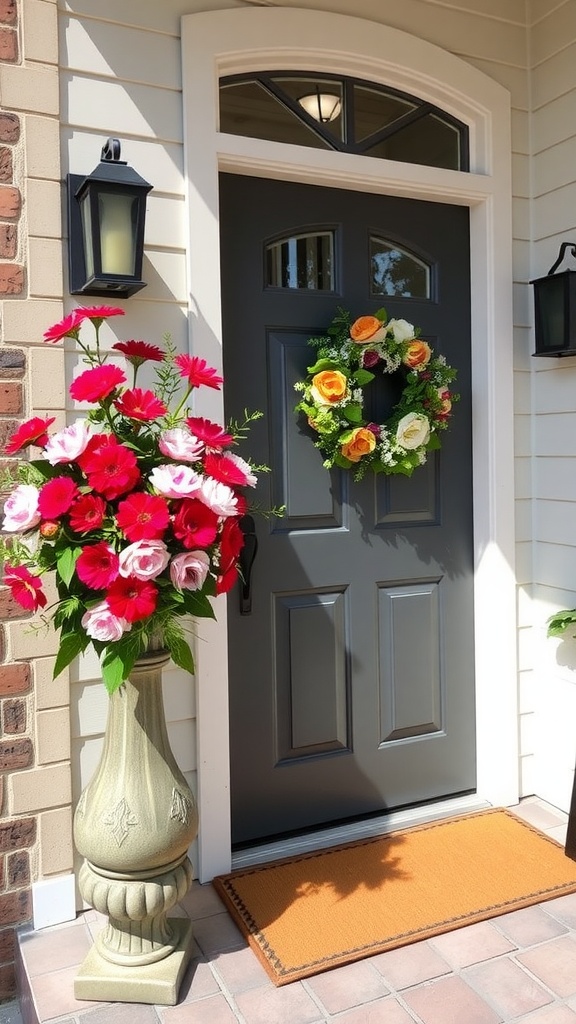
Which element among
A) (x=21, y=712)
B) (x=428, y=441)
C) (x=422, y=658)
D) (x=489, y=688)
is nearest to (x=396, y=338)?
(x=428, y=441)

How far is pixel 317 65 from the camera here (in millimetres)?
2508

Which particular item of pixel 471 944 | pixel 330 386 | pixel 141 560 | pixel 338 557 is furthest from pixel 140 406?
pixel 471 944

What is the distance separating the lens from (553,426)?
109 inches

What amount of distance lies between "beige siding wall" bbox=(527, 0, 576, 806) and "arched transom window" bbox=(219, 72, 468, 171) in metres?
0.29

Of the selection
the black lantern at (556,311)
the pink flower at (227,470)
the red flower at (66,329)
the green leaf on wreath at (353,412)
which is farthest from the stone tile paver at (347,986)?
the black lantern at (556,311)

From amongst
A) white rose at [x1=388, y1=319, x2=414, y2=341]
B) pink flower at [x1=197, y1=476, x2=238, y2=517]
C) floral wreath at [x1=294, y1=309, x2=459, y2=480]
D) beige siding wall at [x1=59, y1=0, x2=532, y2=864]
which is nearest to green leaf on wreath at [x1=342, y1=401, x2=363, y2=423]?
floral wreath at [x1=294, y1=309, x2=459, y2=480]

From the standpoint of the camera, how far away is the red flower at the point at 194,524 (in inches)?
66.6

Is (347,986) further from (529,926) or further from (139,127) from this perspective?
(139,127)

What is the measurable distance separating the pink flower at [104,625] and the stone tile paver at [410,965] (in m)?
1.07

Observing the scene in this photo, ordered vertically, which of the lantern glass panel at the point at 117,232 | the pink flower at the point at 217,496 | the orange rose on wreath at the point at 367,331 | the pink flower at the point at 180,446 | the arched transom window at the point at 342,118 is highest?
the arched transom window at the point at 342,118

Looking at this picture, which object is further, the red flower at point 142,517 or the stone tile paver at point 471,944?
the stone tile paver at point 471,944

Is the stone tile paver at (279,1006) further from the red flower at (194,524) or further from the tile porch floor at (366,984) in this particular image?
the red flower at (194,524)

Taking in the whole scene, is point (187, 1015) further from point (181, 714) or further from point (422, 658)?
point (422, 658)

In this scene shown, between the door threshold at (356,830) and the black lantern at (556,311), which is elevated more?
the black lantern at (556,311)
